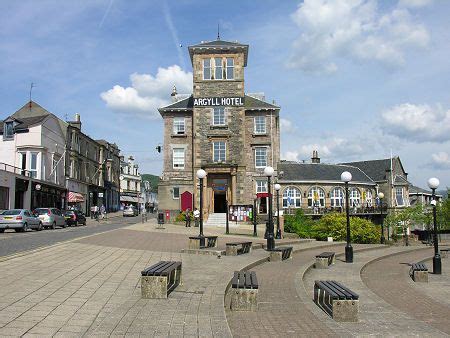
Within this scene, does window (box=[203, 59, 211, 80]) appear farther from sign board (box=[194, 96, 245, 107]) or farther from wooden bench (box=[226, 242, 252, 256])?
wooden bench (box=[226, 242, 252, 256])

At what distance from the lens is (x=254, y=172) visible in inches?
1780

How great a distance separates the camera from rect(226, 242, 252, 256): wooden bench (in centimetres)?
1650

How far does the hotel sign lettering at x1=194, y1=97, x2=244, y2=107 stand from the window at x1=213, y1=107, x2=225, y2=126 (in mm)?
477

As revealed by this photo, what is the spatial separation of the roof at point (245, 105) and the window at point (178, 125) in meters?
1.00

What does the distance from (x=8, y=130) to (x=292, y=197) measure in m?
29.9

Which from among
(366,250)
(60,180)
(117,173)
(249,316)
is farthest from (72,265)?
(117,173)

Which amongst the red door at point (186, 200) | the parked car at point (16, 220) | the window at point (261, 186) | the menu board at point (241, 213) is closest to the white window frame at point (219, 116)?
the window at point (261, 186)

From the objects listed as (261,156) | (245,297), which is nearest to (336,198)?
(261,156)

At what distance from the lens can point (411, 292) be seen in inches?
463

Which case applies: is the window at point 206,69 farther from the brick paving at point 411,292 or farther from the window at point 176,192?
the brick paving at point 411,292

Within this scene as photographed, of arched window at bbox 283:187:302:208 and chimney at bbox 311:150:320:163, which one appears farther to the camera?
chimney at bbox 311:150:320:163

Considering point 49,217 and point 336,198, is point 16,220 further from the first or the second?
point 336,198

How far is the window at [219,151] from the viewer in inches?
1747

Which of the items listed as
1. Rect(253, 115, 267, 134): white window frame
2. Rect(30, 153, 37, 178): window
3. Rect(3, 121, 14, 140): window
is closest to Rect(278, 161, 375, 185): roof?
Rect(253, 115, 267, 134): white window frame
